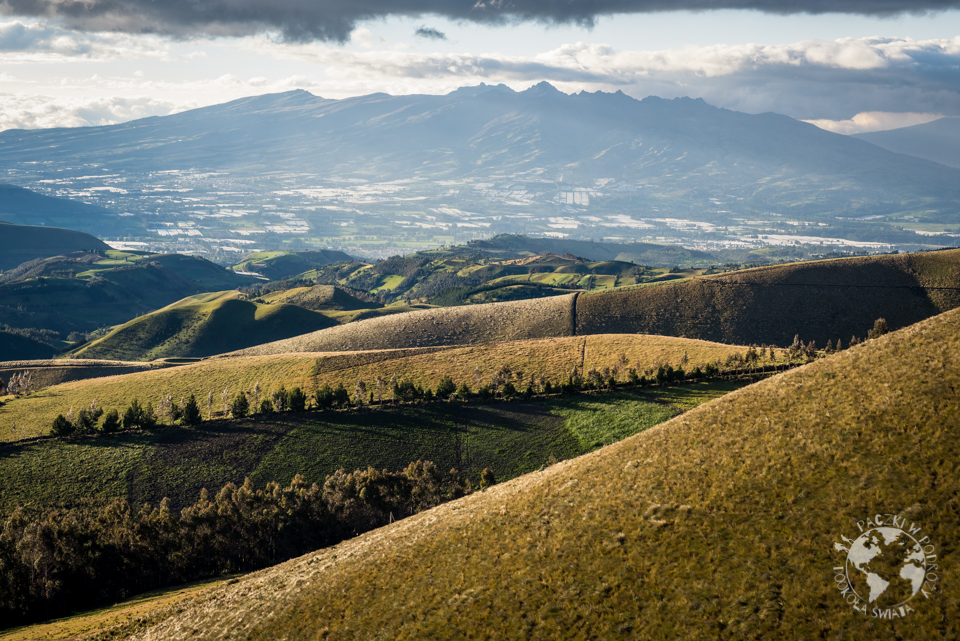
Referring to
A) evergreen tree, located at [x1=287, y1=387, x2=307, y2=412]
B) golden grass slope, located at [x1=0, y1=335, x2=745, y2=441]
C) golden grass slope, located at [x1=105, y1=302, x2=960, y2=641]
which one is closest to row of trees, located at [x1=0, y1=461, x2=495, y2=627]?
golden grass slope, located at [x1=105, y1=302, x2=960, y2=641]

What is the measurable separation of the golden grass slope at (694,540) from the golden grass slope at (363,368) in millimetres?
79707

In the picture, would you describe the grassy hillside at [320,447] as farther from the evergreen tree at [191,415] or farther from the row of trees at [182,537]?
the row of trees at [182,537]

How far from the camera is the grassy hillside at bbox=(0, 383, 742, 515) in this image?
93500 millimetres

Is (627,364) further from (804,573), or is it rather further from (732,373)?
(804,573)

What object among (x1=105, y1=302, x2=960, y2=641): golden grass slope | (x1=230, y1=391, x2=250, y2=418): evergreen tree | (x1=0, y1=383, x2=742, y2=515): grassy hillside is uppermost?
(x1=105, y1=302, x2=960, y2=641): golden grass slope

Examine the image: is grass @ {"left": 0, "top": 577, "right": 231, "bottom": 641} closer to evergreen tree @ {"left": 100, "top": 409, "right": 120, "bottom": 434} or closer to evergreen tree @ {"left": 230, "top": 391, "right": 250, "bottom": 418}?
evergreen tree @ {"left": 230, "top": 391, "right": 250, "bottom": 418}

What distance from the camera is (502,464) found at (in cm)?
9500

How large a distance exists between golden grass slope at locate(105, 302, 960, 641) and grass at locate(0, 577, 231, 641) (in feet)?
17.1

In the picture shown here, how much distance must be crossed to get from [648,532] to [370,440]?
244ft

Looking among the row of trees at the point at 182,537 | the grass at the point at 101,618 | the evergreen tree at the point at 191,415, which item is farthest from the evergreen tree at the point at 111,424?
the grass at the point at 101,618

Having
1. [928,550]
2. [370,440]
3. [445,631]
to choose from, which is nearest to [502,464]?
[370,440]

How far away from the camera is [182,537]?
233 ft
